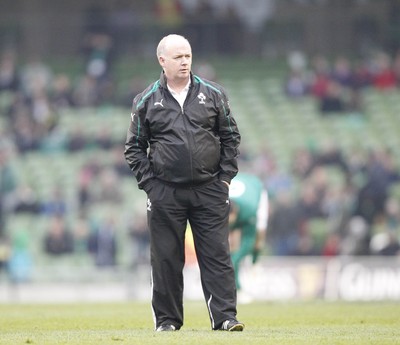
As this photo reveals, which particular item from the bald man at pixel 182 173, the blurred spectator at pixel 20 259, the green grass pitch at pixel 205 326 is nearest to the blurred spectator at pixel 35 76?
the blurred spectator at pixel 20 259

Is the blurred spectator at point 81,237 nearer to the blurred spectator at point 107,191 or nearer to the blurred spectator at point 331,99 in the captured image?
the blurred spectator at point 107,191

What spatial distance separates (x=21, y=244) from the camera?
27.0 m

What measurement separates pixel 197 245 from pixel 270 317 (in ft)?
11.7

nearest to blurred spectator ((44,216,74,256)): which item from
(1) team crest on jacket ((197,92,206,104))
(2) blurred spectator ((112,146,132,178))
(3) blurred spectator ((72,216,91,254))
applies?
(3) blurred spectator ((72,216,91,254))

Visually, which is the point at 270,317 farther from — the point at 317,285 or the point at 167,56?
the point at 317,285

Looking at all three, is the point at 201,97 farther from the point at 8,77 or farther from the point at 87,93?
the point at 8,77

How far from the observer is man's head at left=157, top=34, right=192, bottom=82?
11352 mm

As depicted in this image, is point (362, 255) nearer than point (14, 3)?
Yes

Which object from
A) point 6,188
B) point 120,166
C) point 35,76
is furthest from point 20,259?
point 35,76

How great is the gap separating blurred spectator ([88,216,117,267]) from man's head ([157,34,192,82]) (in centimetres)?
1603

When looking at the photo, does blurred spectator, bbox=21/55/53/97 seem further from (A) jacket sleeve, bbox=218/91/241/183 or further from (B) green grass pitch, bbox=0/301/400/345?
(A) jacket sleeve, bbox=218/91/241/183

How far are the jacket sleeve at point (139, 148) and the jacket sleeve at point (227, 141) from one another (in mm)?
650

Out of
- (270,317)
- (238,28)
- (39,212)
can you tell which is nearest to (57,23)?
(238,28)

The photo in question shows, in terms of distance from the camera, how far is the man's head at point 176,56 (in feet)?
37.2
